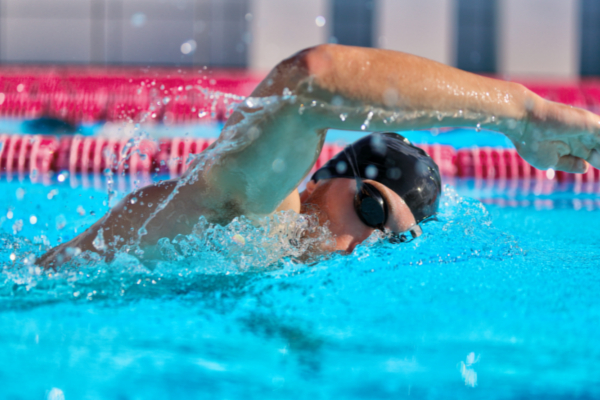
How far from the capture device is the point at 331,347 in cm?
115

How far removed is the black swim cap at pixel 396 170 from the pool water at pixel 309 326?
0.47 ft

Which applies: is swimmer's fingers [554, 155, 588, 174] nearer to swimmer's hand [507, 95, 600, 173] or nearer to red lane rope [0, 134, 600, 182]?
swimmer's hand [507, 95, 600, 173]

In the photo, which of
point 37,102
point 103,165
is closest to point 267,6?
point 37,102

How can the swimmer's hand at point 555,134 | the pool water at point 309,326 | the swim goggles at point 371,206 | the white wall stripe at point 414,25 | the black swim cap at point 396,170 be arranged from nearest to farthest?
the pool water at point 309,326 → the swimmer's hand at point 555,134 → the swim goggles at point 371,206 → the black swim cap at point 396,170 → the white wall stripe at point 414,25

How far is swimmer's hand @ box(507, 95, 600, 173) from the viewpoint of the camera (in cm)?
120

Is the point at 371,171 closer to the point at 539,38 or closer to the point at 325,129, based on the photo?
the point at 325,129

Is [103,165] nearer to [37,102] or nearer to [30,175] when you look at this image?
[30,175]

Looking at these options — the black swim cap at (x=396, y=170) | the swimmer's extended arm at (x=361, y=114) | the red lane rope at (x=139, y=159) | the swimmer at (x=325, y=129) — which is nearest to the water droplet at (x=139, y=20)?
the red lane rope at (x=139, y=159)

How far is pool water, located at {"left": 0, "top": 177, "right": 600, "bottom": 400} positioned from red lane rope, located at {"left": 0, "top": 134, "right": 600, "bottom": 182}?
2.41 metres

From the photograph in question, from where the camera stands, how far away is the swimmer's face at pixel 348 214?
1.60 m

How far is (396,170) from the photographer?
1.74 metres

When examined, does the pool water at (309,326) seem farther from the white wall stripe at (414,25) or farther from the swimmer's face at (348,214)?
the white wall stripe at (414,25)

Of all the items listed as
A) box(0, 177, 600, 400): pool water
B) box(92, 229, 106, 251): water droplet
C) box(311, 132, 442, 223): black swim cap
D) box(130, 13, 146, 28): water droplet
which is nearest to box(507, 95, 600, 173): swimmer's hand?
box(0, 177, 600, 400): pool water

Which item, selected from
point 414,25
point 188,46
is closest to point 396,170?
point 414,25
